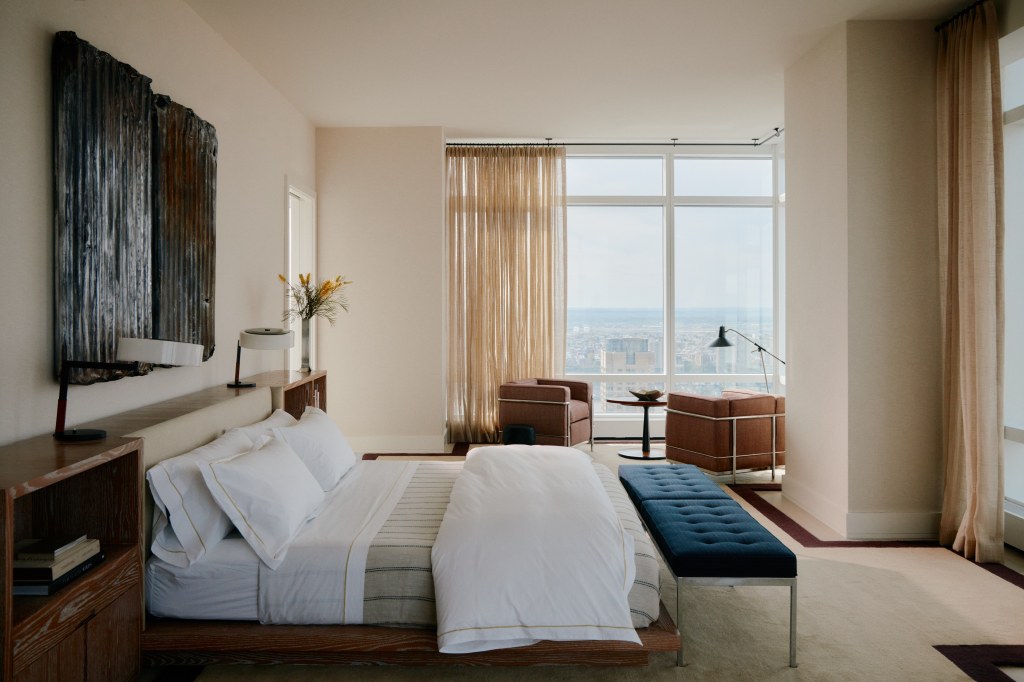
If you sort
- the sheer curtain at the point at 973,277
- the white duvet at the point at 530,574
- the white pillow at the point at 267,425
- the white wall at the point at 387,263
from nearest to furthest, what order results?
1. the white duvet at the point at 530,574
2. the white pillow at the point at 267,425
3. the sheer curtain at the point at 973,277
4. the white wall at the point at 387,263

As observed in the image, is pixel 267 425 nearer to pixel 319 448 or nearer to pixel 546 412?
pixel 319 448

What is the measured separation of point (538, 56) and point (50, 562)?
3.90 m

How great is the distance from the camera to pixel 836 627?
271 centimetres

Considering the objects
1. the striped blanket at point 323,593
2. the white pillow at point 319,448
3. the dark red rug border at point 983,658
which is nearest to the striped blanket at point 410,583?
the striped blanket at point 323,593

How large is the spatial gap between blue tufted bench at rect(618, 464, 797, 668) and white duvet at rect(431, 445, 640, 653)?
262 mm

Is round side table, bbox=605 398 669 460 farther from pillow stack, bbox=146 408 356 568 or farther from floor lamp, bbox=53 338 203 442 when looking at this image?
floor lamp, bbox=53 338 203 442

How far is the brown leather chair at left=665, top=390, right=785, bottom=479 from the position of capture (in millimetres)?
4984

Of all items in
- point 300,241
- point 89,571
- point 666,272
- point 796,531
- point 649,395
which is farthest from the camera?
point 666,272

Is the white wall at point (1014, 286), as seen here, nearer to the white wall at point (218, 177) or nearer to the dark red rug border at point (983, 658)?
the dark red rug border at point (983, 658)

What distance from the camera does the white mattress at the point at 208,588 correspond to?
2307 millimetres

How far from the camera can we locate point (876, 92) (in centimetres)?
377

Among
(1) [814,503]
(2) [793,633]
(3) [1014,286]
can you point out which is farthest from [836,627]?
(3) [1014,286]

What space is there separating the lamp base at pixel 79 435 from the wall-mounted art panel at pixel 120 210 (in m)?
0.32

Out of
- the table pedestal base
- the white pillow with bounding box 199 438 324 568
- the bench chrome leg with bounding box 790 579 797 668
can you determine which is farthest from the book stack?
the table pedestal base
